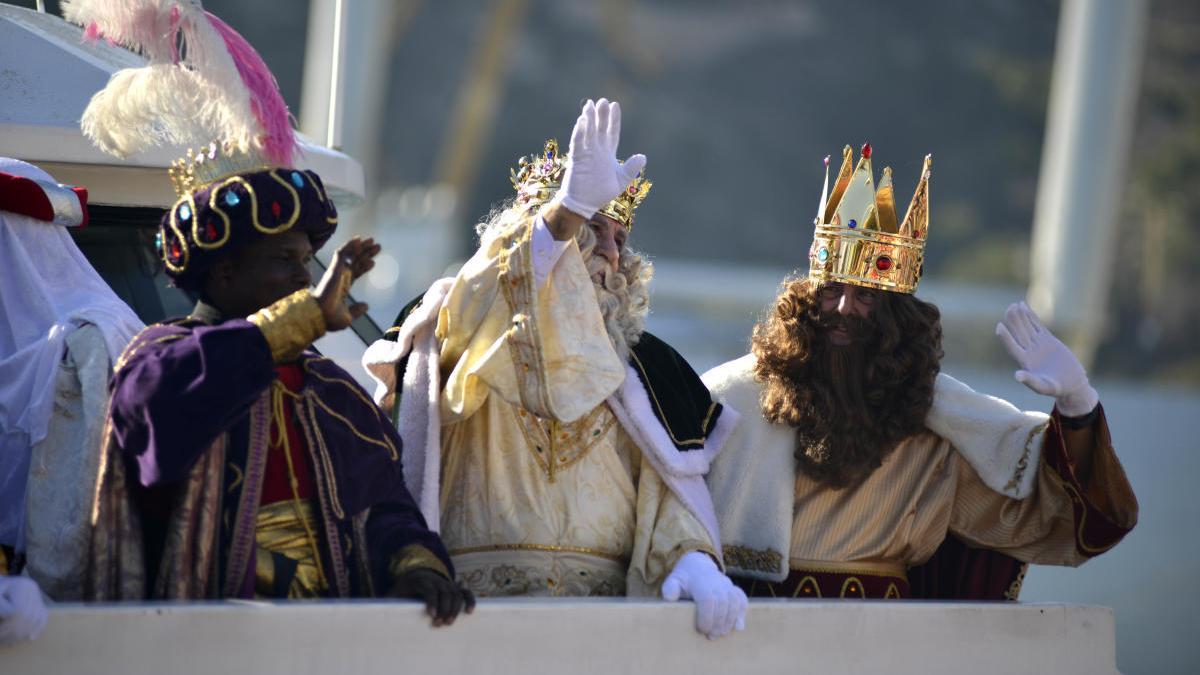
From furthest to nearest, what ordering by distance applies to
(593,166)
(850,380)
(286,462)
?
(850,380) < (593,166) < (286,462)

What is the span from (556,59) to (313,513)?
28.2m

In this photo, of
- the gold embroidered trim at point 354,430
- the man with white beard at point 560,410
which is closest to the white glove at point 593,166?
the man with white beard at point 560,410

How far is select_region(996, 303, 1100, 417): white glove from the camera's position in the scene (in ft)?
12.5

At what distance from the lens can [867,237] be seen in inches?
161

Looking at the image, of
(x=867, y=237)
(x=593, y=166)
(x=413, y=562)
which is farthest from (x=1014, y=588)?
(x=413, y=562)

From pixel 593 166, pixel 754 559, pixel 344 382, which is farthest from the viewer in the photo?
pixel 754 559

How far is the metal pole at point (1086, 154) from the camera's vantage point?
10945 mm

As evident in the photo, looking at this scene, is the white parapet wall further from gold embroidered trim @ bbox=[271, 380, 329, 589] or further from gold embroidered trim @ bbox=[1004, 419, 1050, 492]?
gold embroidered trim @ bbox=[1004, 419, 1050, 492]

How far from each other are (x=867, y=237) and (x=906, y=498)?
60 centimetres

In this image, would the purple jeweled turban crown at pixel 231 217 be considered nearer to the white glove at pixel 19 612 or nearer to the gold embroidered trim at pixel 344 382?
the gold embroidered trim at pixel 344 382

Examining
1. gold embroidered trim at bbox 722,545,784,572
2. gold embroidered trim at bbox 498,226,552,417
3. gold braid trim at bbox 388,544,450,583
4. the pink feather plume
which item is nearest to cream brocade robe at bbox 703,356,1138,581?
gold embroidered trim at bbox 722,545,784,572

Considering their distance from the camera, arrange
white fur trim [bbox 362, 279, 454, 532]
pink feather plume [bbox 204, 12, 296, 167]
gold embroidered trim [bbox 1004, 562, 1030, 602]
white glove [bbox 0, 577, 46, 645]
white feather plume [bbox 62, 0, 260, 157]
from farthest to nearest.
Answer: gold embroidered trim [bbox 1004, 562, 1030, 602]
white fur trim [bbox 362, 279, 454, 532]
white feather plume [bbox 62, 0, 260, 157]
pink feather plume [bbox 204, 12, 296, 167]
white glove [bbox 0, 577, 46, 645]

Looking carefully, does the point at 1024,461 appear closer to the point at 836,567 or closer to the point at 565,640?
the point at 836,567

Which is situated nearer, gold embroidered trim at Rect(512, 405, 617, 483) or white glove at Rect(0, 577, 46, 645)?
white glove at Rect(0, 577, 46, 645)
